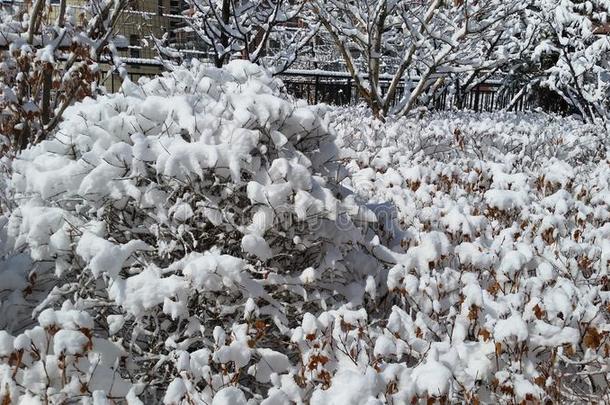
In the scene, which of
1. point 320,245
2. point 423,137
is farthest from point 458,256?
point 423,137

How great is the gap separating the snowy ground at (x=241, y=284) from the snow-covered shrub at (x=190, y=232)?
1 centimetres

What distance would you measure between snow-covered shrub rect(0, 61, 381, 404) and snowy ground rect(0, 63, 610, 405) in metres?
0.01

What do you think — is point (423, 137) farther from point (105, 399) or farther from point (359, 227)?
point (105, 399)

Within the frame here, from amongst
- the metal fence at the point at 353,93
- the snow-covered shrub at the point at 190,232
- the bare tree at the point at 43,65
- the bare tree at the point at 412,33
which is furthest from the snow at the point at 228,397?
the metal fence at the point at 353,93

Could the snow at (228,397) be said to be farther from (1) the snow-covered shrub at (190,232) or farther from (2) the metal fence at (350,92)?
(2) the metal fence at (350,92)

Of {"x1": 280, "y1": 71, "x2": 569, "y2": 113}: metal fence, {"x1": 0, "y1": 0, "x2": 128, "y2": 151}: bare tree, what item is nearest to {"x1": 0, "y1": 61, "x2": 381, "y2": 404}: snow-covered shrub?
{"x1": 0, "y1": 0, "x2": 128, "y2": 151}: bare tree

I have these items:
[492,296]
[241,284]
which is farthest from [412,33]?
[241,284]

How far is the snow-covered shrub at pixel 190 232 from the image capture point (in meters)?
2.75

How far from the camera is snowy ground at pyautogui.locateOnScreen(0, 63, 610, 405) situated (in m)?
2.65

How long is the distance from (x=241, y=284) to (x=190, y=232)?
36 centimetres

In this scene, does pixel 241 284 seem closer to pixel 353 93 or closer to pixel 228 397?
pixel 228 397

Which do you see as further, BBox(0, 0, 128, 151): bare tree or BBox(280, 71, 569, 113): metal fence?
BBox(280, 71, 569, 113): metal fence

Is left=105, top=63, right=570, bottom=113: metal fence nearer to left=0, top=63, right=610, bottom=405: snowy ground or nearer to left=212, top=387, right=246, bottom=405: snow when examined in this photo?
left=0, top=63, right=610, bottom=405: snowy ground

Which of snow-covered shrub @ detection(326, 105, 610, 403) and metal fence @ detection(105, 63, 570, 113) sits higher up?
metal fence @ detection(105, 63, 570, 113)
